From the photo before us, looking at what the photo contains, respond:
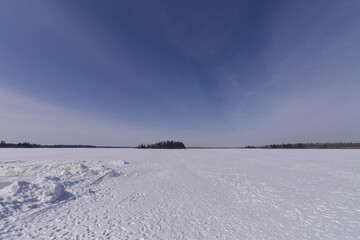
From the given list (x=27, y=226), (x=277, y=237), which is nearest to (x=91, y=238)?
(x=27, y=226)

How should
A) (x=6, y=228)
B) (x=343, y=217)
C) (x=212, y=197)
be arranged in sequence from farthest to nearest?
(x=212, y=197) → (x=343, y=217) → (x=6, y=228)

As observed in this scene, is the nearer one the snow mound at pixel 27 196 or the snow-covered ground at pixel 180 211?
the snow-covered ground at pixel 180 211

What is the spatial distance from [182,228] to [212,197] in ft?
9.59

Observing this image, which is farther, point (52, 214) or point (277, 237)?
point (52, 214)

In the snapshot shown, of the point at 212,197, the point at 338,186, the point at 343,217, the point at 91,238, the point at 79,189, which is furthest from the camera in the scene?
the point at 338,186

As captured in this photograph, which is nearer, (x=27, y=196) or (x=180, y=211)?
(x=180, y=211)

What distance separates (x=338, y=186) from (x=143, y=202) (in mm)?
10036

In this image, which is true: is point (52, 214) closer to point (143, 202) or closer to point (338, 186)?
point (143, 202)

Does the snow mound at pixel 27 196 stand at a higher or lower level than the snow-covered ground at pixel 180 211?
higher

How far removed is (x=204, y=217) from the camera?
5129 mm

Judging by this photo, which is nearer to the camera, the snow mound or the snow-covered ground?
the snow-covered ground

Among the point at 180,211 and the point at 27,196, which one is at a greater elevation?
the point at 27,196

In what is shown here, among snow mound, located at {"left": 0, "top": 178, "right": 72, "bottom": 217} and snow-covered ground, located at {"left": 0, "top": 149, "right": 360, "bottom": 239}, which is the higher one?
snow mound, located at {"left": 0, "top": 178, "right": 72, "bottom": 217}

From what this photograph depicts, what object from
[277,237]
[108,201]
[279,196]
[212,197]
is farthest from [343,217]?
[108,201]
